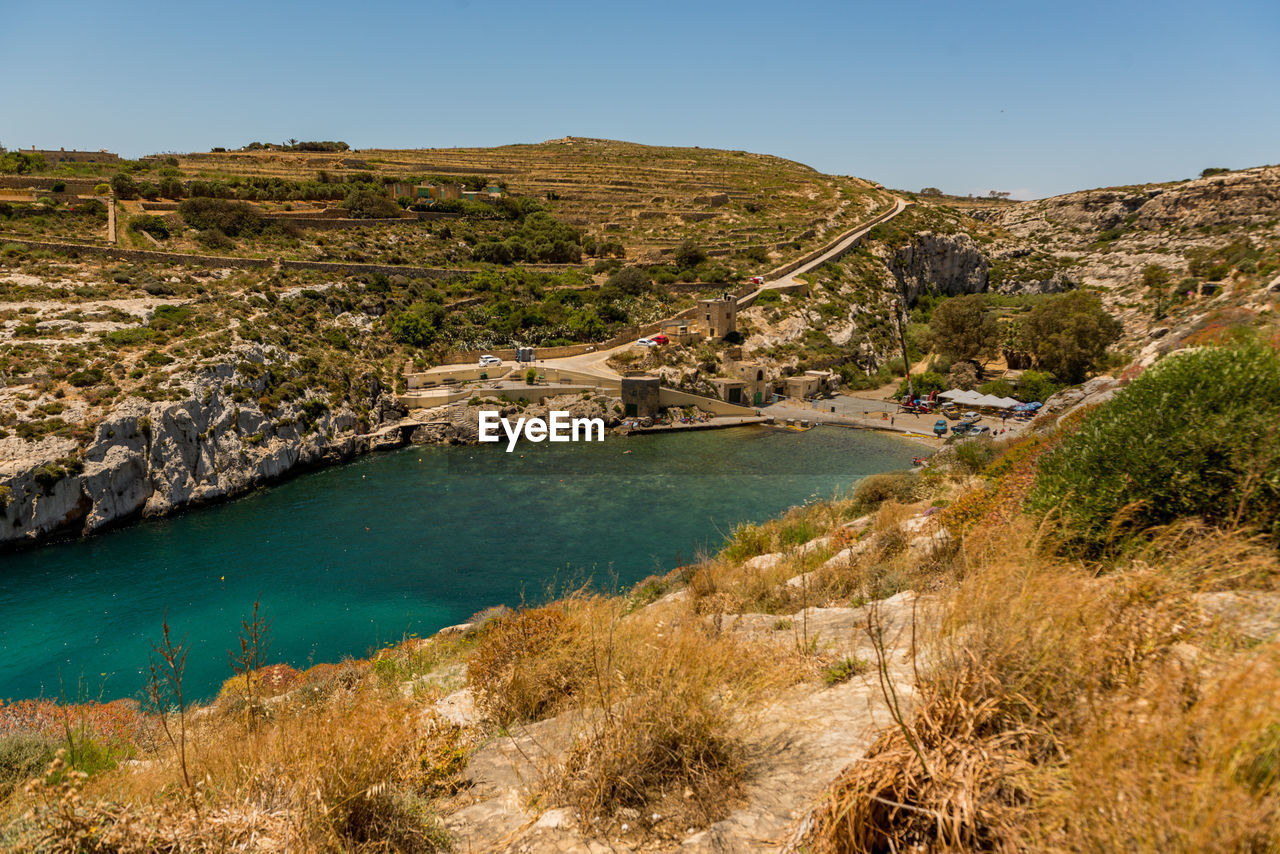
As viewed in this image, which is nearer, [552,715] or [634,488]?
[552,715]

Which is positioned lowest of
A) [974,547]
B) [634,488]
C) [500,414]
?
[634,488]

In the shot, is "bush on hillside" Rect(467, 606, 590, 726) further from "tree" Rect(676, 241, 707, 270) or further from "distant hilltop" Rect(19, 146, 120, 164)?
"distant hilltop" Rect(19, 146, 120, 164)

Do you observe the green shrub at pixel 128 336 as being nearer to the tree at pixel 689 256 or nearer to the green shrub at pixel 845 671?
the green shrub at pixel 845 671

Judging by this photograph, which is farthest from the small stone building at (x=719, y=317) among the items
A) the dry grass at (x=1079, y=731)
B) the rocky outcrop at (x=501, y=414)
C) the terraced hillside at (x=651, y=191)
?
the dry grass at (x=1079, y=731)

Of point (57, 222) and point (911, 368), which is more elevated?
point (57, 222)

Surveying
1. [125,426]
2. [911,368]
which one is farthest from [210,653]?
[911,368]

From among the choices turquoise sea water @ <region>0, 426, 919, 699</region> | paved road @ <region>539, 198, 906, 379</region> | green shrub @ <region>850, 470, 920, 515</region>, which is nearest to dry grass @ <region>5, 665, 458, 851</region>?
turquoise sea water @ <region>0, 426, 919, 699</region>

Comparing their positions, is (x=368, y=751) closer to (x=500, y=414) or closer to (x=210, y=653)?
(x=210, y=653)
